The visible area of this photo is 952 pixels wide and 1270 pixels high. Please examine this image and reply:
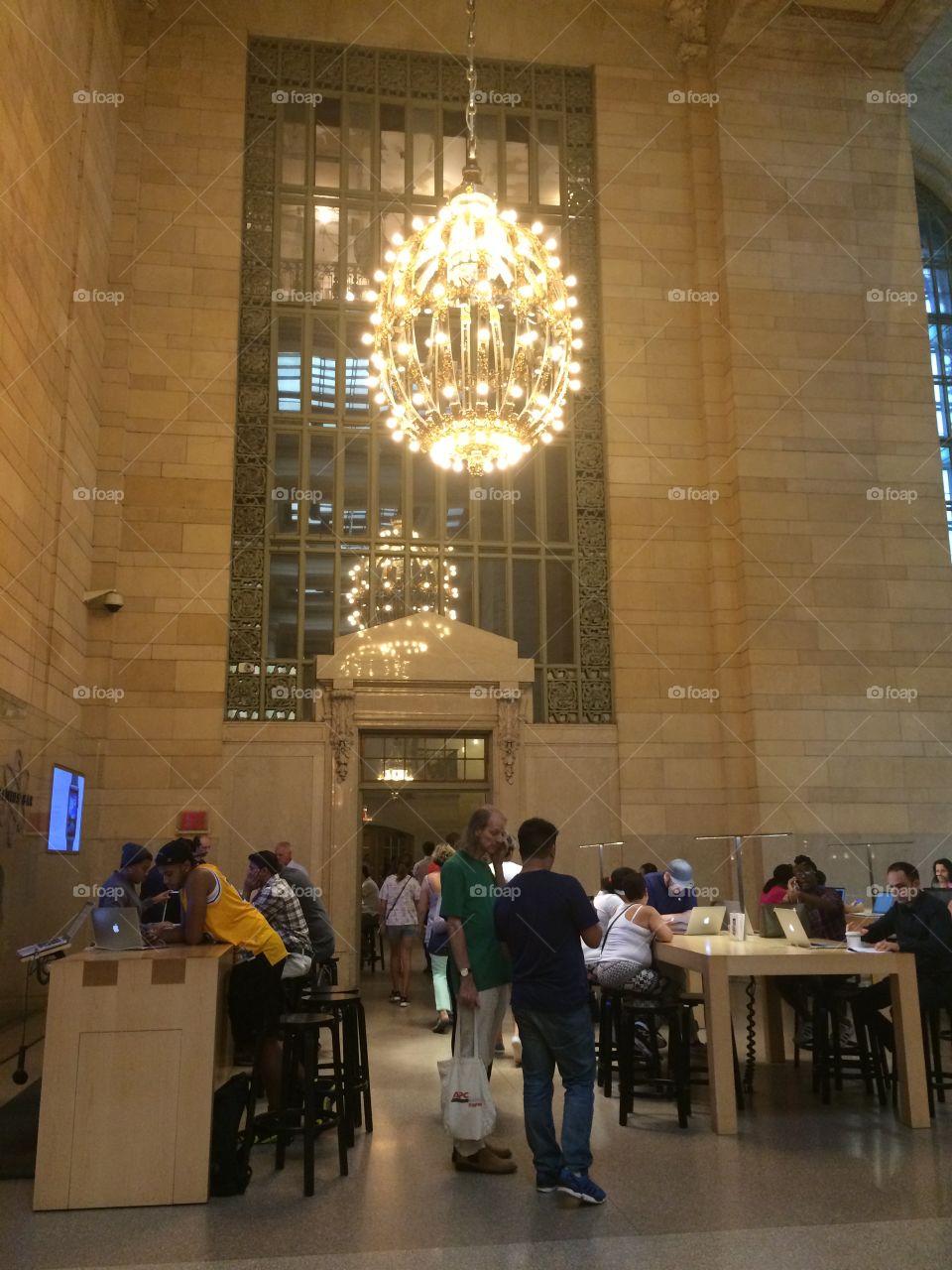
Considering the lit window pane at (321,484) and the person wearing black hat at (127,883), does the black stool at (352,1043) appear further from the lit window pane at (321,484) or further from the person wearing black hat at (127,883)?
the lit window pane at (321,484)

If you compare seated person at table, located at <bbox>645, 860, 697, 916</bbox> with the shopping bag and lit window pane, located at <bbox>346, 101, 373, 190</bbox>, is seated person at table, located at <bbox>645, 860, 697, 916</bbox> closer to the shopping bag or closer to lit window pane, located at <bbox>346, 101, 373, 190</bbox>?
the shopping bag

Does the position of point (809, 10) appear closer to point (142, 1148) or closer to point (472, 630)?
point (472, 630)

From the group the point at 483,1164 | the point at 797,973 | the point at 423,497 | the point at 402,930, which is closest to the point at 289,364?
the point at 423,497

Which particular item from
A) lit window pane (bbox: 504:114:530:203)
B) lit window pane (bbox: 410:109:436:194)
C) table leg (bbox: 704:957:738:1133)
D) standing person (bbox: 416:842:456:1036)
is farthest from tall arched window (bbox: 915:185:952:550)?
table leg (bbox: 704:957:738:1133)

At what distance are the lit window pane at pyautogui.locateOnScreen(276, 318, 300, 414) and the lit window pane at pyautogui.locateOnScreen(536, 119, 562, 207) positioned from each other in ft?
11.6

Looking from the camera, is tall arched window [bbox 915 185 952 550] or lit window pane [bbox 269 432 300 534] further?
tall arched window [bbox 915 185 952 550]

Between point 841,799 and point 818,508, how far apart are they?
332 cm

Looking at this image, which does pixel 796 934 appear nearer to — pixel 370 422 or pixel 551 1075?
pixel 551 1075

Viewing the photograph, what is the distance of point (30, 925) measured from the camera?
769 centimetres

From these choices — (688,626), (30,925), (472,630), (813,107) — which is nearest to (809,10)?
(813,107)

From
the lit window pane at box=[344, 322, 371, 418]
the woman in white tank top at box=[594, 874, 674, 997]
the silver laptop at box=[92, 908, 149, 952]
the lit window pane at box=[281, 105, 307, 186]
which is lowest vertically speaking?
the woman in white tank top at box=[594, 874, 674, 997]

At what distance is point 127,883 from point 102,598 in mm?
5546

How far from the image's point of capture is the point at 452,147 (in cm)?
1255

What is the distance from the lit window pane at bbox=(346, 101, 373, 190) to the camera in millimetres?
12305
